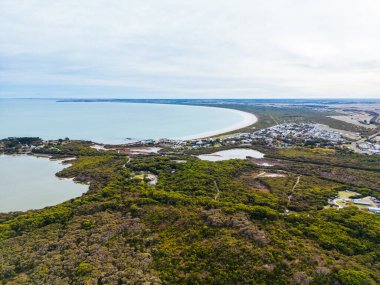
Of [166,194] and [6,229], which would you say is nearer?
[6,229]

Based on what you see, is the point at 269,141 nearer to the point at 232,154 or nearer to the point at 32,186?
the point at 232,154

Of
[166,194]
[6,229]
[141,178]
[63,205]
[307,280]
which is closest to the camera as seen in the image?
[307,280]

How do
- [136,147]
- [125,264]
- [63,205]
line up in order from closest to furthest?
[125,264], [63,205], [136,147]

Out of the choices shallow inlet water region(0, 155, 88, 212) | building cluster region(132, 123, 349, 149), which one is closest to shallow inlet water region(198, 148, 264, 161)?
building cluster region(132, 123, 349, 149)

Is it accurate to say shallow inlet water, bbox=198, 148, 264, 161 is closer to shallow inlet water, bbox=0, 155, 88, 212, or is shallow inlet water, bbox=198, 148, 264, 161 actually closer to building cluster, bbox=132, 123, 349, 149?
building cluster, bbox=132, 123, 349, 149

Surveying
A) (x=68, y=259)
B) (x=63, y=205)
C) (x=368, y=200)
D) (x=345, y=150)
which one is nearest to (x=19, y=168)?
(x=63, y=205)

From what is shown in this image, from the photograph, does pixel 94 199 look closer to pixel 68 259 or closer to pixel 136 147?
pixel 68 259
